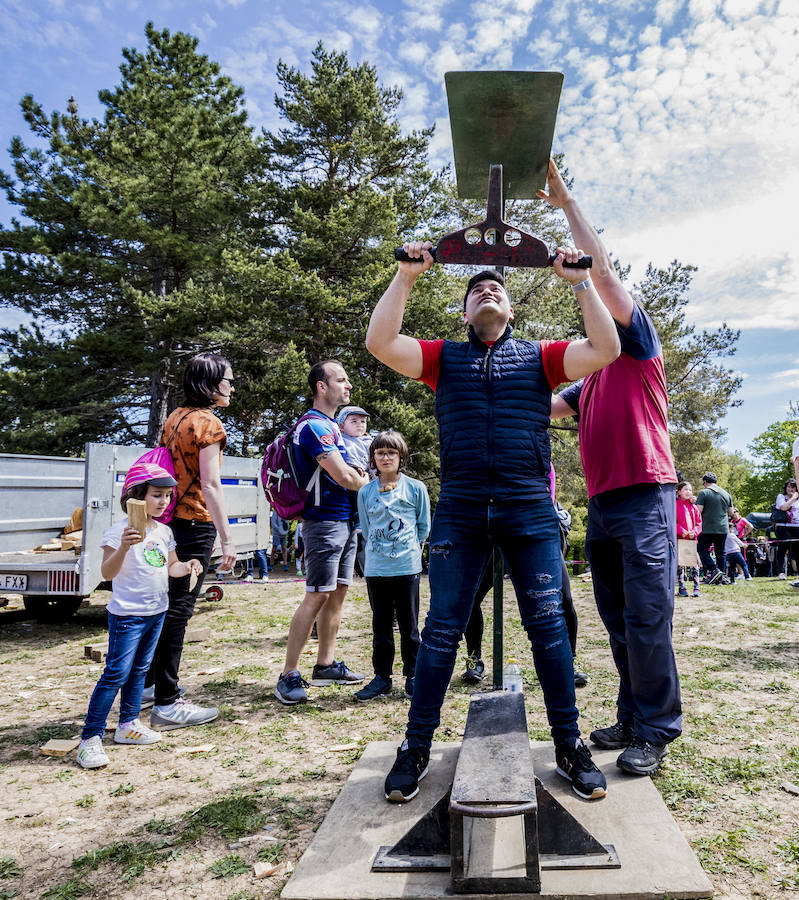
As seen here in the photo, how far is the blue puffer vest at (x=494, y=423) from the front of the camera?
8.61 feet

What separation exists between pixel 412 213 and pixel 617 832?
913 inches

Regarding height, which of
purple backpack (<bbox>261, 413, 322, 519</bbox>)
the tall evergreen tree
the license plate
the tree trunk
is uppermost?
the tall evergreen tree

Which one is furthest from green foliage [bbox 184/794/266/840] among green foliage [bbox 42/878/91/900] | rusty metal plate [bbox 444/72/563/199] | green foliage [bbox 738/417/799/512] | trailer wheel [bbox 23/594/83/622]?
green foliage [bbox 738/417/799/512]

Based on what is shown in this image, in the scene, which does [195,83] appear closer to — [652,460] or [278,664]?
[278,664]

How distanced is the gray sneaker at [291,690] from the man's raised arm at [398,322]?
8.27 ft

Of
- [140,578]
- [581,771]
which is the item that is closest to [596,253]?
[581,771]

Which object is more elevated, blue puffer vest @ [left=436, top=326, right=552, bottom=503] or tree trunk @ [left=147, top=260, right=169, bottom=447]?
tree trunk @ [left=147, top=260, right=169, bottom=447]

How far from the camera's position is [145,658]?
3.63 metres

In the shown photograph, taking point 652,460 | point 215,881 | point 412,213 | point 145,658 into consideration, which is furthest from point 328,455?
point 412,213

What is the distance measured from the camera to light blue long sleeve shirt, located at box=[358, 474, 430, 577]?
461cm

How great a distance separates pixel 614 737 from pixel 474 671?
1.57m

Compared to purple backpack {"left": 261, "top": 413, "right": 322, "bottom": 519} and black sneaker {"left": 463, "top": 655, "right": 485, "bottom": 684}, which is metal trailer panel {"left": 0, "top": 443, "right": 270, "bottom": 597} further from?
black sneaker {"left": 463, "top": 655, "right": 485, "bottom": 684}

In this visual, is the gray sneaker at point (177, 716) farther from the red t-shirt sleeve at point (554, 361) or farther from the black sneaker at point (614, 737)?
the red t-shirt sleeve at point (554, 361)

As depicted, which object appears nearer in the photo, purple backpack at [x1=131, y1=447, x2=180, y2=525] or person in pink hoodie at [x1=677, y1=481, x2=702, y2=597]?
purple backpack at [x1=131, y1=447, x2=180, y2=525]
